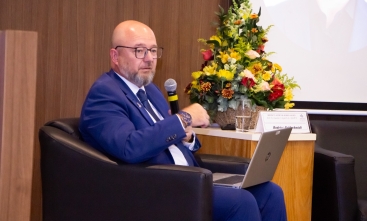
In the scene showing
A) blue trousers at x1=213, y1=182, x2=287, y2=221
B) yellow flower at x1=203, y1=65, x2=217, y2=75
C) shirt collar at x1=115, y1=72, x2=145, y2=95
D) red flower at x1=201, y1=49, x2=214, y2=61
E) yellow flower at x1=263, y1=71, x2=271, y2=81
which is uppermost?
red flower at x1=201, y1=49, x2=214, y2=61

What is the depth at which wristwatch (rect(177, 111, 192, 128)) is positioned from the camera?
83.8 inches

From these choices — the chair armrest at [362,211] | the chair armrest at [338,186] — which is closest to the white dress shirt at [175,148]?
the chair armrest at [338,186]

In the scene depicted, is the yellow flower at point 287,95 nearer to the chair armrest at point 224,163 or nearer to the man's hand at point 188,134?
the chair armrest at point 224,163

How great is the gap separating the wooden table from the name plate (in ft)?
0.21

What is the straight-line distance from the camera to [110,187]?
1.96 m

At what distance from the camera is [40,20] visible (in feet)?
9.16

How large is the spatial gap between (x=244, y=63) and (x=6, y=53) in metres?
2.37

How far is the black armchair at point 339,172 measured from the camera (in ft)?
9.04

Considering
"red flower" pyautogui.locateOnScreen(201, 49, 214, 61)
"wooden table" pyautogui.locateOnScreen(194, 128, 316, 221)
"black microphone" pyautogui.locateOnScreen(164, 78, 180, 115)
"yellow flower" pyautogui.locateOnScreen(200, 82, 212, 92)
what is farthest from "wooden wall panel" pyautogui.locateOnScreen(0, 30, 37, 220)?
"red flower" pyautogui.locateOnScreen(201, 49, 214, 61)

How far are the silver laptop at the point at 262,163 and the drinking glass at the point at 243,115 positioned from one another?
0.37 m

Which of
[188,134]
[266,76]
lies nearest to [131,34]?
[188,134]

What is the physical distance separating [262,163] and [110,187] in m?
0.66

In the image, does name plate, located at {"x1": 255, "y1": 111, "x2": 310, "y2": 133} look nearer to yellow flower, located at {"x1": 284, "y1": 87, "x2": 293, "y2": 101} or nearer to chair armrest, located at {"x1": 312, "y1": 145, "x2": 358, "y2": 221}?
yellow flower, located at {"x1": 284, "y1": 87, "x2": 293, "y2": 101}

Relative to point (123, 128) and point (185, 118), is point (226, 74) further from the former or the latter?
point (123, 128)
